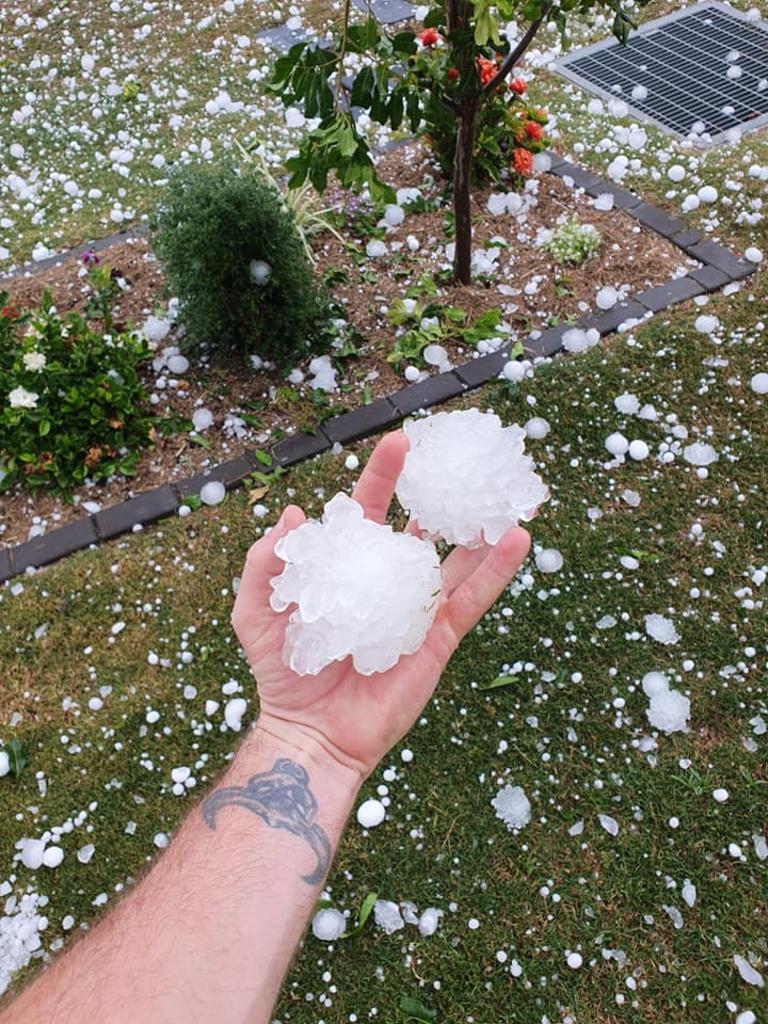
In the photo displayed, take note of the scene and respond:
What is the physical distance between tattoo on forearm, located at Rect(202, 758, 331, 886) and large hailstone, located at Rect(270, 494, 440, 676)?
22 centimetres

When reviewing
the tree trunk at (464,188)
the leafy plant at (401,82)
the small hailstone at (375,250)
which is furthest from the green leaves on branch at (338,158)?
the small hailstone at (375,250)

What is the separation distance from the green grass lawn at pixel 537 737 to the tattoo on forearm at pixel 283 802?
67cm

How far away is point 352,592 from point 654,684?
1.22 metres

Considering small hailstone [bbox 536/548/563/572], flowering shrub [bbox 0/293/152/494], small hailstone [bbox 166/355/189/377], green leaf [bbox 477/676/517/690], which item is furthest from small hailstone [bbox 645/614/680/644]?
small hailstone [bbox 166/355/189/377]

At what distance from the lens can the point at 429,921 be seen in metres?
2.15

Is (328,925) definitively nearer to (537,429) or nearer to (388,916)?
(388,916)

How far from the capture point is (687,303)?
135 inches

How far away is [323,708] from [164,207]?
7.44 ft

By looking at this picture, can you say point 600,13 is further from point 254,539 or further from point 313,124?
point 254,539

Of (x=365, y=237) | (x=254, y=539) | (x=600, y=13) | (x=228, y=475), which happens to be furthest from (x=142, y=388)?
(x=600, y=13)

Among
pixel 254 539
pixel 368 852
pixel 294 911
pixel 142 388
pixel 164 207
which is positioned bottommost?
pixel 368 852

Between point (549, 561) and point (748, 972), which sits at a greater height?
point (549, 561)

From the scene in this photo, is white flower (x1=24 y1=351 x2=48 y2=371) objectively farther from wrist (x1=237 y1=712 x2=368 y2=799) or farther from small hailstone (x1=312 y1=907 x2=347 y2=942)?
small hailstone (x1=312 y1=907 x2=347 y2=942)

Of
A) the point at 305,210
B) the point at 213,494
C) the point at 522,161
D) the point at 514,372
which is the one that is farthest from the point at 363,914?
the point at 522,161
